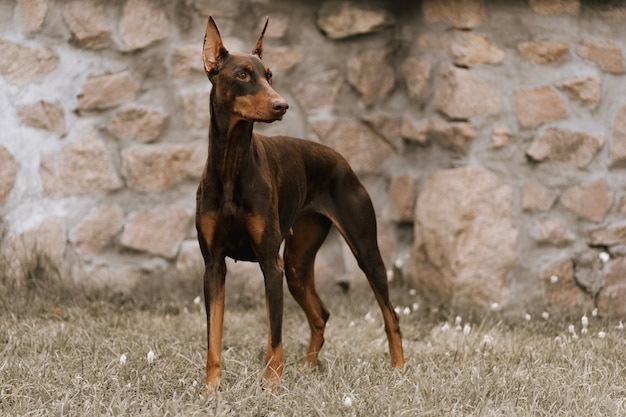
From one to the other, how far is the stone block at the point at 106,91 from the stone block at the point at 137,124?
86 mm

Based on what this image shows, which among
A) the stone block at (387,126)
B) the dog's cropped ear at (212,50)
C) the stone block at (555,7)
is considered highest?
the dog's cropped ear at (212,50)

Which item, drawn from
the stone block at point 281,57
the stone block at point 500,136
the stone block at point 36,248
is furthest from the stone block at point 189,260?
the stone block at point 500,136

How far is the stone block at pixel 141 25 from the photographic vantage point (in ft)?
17.5

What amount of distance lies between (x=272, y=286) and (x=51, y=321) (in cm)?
161

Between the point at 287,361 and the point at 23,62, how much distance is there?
265 centimetres

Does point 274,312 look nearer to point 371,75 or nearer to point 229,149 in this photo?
point 229,149

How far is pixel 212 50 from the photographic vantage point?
3336 mm

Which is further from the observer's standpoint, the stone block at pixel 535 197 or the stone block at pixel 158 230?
the stone block at pixel 158 230

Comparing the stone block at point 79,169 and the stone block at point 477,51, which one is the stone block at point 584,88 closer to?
the stone block at point 477,51

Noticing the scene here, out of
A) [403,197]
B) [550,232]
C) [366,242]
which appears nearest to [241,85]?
[366,242]

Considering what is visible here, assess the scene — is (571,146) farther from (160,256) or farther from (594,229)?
(160,256)

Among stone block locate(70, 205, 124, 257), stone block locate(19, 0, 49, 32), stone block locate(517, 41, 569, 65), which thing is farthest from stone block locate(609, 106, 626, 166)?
stone block locate(19, 0, 49, 32)

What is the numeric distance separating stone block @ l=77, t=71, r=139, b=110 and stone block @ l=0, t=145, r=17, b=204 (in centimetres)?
52

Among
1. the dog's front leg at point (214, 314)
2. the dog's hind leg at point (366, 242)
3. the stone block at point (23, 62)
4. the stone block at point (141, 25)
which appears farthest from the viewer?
the stone block at point (141, 25)
